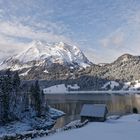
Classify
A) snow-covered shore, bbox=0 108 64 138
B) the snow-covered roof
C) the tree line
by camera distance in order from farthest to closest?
the tree line → the snow-covered roof → snow-covered shore, bbox=0 108 64 138

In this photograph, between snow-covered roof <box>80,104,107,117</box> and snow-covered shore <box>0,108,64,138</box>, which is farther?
snow-covered roof <box>80,104,107,117</box>

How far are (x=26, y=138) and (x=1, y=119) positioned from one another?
2055 inches

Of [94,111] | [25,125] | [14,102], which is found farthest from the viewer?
[14,102]

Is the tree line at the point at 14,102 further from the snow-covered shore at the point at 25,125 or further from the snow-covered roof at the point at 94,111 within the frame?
the snow-covered roof at the point at 94,111

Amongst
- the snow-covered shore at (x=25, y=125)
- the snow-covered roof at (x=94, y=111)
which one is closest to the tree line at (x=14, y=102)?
the snow-covered shore at (x=25, y=125)

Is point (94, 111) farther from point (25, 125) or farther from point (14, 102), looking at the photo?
point (14, 102)

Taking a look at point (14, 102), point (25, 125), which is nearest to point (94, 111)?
point (25, 125)

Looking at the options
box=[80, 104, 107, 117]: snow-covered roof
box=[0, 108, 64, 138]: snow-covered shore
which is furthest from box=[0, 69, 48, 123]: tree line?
box=[80, 104, 107, 117]: snow-covered roof

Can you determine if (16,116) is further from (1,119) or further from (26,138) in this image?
(26,138)

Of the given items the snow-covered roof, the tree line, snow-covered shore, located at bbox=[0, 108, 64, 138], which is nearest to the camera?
snow-covered shore, located at bbox=[0, 108, 64, 138]

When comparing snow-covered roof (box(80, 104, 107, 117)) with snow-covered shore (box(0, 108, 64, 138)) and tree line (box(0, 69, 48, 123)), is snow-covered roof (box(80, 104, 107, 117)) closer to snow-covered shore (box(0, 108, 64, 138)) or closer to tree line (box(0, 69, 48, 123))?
snow-covered shore (box(0, 108, 64, 138))

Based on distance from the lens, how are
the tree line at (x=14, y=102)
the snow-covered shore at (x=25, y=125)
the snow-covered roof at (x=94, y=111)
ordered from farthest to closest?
the tree line at (x=14, y=102) → the snow-covered roof at (x=94, y=111) → the snow-covered shore at (x=25, y=125)

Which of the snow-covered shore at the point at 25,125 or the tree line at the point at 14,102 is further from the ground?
the tree line at the point at 14,102

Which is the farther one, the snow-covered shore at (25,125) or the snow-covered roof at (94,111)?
the snow-covered roof at (94,111)
